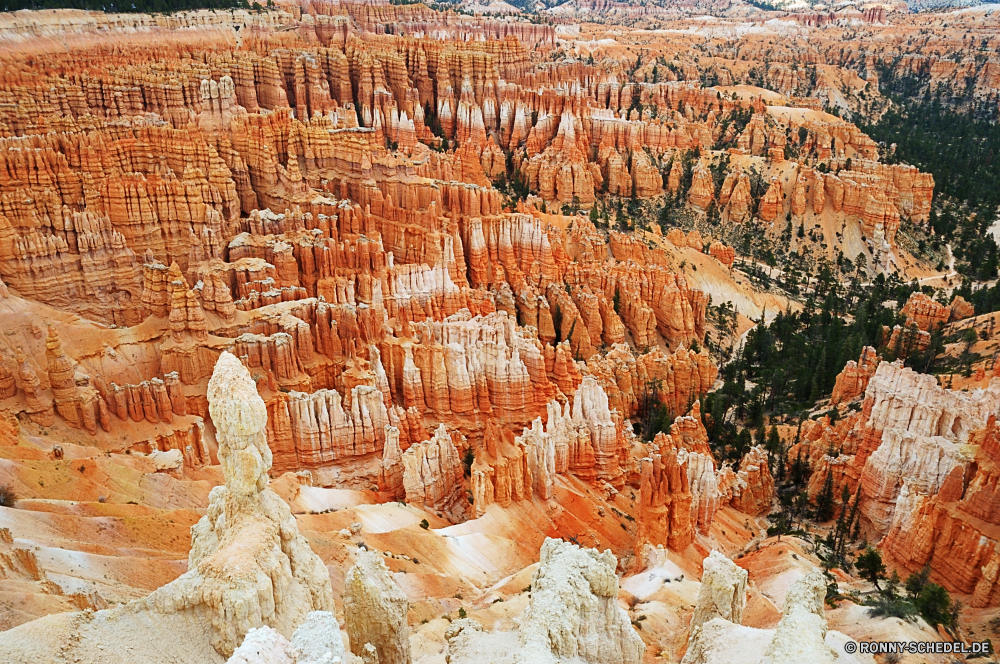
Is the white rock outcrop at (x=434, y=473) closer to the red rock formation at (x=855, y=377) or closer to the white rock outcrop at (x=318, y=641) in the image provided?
the white rock outcrop at (x=318, y=641)

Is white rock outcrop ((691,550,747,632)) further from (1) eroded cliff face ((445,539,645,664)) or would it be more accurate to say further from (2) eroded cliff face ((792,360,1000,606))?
(2) eroded cliff face ((792,360,1000,606))

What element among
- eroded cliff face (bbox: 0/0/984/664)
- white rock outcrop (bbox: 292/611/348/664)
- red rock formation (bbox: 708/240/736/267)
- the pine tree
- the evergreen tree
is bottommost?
red rock formation (bbox: 708/240/736/267)

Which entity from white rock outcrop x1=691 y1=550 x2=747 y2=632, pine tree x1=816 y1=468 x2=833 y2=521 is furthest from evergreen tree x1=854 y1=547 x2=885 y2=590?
white rock outcrop x1=691 y1=550 x2=747 y2=632

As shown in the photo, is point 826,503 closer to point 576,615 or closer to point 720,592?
point 720,592

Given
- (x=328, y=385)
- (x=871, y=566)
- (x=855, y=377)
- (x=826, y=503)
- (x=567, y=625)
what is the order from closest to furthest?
(x=567, y=625) → (x=871, y=566) → (x=826, y=503) → (x=328, y=385) → (x=855, y=377)

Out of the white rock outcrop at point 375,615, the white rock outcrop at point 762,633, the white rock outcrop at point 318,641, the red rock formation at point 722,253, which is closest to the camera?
the white rock outcrop at point 318,641

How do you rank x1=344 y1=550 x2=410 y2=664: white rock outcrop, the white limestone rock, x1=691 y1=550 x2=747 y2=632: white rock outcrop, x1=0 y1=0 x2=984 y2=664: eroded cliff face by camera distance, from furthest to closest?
1. x1=691 y1=550 x2=747 y2=632: white rock outcrop
2. x1=0 y1=0 x2=984 y2=664: eroded cliff face
3. x1=344 y1=550 x2=410 y2=664: white rock outcrop
4. the white limestone rock

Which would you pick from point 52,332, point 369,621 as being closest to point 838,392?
point 369,621

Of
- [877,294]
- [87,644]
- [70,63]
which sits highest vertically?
[70,63]

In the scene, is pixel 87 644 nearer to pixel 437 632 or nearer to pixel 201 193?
pixel 437 632

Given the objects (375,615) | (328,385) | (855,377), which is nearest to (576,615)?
(375,615)

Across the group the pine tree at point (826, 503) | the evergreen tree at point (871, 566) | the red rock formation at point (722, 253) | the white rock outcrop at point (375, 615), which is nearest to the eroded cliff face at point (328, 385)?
the white rock outcrop at point (375, 615)
